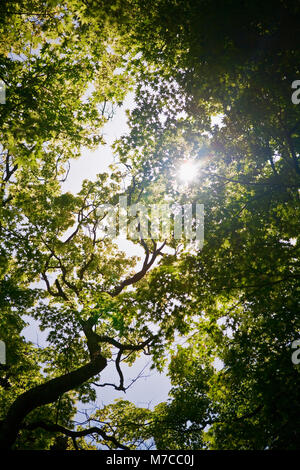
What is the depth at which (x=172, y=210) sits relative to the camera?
6973mm

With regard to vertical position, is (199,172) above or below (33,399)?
above

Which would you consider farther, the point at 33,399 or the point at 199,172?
the point at 33,399

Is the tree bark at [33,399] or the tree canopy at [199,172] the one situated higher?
the tree canopy at [199,172]

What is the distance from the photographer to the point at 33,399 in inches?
347

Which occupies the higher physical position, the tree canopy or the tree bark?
the tree canopy

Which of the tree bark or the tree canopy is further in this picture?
the tree bark

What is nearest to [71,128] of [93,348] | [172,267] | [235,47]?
[235,47]

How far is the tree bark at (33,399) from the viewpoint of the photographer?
27.2 feet

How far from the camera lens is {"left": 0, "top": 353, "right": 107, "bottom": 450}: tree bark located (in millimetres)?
8289

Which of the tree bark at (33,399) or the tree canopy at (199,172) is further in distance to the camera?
the tree bark at (33,399)
